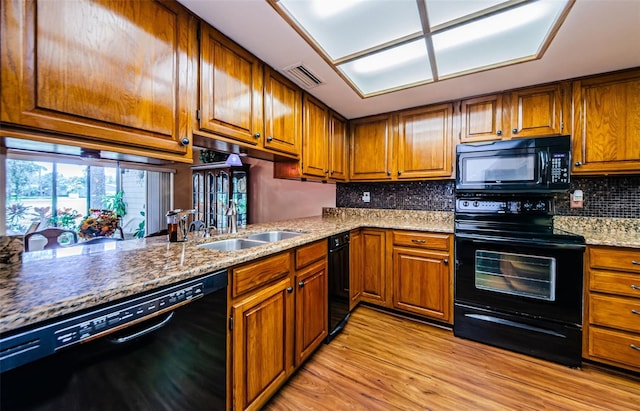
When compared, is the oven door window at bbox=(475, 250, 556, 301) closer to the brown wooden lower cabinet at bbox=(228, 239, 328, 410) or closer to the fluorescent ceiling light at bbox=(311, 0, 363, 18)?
the brown wooden lower cabinet at bbox=(228, 239, 328, 410)

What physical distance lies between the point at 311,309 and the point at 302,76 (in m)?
1.79

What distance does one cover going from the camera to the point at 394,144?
276 centimetres

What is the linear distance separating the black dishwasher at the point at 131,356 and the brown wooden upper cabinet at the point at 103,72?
2.26 feet

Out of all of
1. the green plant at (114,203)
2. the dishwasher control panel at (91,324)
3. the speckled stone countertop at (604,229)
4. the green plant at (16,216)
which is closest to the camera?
the dishwasher control panel at (91,324)

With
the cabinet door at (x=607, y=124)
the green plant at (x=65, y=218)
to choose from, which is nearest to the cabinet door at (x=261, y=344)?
the cabinet door at (x=607, y=124)

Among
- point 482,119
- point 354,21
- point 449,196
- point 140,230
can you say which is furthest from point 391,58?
point 140,230

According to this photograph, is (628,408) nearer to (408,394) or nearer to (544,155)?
(408,394)

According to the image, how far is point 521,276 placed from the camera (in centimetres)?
190

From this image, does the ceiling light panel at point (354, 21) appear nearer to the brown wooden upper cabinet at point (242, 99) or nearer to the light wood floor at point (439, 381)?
the brown wooden upper cabinet at point (242, 99)

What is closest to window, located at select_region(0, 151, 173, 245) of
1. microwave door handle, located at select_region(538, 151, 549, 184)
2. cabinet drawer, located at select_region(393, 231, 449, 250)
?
cabinet drawer, located at select_region(393, 231, 449, 250)

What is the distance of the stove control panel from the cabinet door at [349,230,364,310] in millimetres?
1080

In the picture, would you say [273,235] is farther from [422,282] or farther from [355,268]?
[422,282]

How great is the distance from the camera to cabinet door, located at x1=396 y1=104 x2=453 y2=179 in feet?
8.15

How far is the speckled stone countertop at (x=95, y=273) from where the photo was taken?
0.63m
